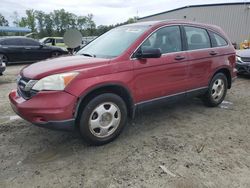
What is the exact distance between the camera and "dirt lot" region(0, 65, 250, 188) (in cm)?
267

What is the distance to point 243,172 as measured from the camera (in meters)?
2.80

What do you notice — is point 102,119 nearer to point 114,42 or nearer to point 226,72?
point 114,42

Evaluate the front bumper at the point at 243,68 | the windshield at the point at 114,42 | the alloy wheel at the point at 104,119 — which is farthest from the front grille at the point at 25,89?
the front bumper at the point at 243,68

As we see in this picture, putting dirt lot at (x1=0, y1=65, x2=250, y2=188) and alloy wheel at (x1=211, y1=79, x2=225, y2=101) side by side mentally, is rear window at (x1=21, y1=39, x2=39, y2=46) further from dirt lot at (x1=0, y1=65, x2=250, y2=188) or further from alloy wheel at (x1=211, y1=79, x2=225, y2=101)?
alloy wheel at (x1=211, y1=79, x2=225, y2=101)

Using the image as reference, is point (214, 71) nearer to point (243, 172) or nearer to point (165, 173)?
point (243, 172)

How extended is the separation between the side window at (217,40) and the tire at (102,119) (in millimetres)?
2574

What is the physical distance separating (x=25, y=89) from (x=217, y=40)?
384 centimetres

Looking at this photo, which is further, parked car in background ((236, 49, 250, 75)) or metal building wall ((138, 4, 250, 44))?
metal building wall ((138, 4, 250, 44))

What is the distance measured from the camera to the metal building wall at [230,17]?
2327 centimetres

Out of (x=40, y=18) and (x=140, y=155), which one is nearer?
(x=140, y=155)

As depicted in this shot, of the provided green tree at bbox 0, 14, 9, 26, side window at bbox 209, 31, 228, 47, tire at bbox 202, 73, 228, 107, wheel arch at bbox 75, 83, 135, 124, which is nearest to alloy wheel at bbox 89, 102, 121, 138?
wheel arch at bbox 75, 83, 135, 124

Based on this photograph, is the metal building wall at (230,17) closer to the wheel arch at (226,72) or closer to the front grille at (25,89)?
the wheel arch at (226,72)

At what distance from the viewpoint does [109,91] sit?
3365mm

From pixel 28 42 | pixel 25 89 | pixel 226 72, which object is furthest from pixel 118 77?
pixel 28 42
